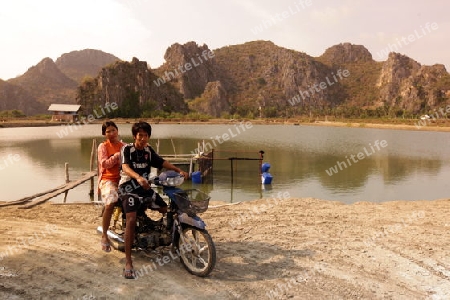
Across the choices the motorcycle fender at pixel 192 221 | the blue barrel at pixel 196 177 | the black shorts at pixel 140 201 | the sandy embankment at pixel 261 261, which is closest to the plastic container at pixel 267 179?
the blue barrel at pixel 196 177

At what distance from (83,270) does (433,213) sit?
8278mm

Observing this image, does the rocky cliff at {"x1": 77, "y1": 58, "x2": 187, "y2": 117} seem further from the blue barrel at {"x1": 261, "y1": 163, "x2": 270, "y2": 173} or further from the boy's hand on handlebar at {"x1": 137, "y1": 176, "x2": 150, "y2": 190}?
the boy's hand on handlebar at {"x1": 137, "y1": 176, "x2": 150, "y2": 190}

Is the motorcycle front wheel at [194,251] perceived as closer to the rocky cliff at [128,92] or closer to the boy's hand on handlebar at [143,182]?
the boy's hand on handlebar at [143,182]

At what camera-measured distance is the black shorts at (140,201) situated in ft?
16.3

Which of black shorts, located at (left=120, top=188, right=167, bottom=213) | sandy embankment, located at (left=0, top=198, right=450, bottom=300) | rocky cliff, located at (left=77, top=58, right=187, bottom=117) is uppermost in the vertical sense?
rocky cliff, located at (left=77, top=58, right=187, bottom=117)

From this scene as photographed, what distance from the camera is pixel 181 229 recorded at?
5.11 m

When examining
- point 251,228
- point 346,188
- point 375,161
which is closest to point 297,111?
point 375,161

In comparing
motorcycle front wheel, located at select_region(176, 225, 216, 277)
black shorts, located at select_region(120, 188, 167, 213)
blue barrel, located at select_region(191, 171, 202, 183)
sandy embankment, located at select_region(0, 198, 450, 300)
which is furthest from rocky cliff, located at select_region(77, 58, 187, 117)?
motorcycle front wheel, located at select_region(176, 225, 216, 277)

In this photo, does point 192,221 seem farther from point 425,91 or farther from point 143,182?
point 425,91

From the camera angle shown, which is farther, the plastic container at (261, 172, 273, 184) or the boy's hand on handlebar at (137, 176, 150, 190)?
the plastic container at (261, 172, 273, 184)

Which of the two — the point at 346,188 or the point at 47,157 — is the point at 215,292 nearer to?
the point at 346,188

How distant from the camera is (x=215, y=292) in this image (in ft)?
14.9

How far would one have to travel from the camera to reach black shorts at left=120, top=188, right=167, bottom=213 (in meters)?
4.97

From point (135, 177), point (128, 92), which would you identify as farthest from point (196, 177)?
point (128, 92)
